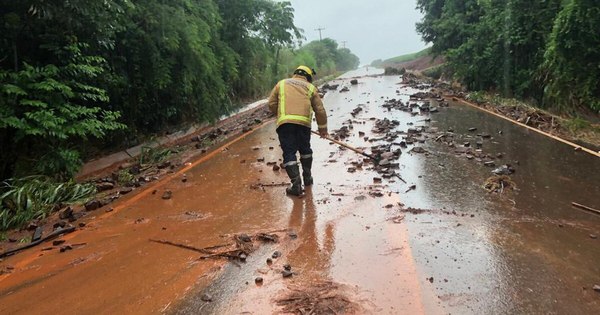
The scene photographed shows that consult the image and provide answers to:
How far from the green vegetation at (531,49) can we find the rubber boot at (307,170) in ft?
27.7

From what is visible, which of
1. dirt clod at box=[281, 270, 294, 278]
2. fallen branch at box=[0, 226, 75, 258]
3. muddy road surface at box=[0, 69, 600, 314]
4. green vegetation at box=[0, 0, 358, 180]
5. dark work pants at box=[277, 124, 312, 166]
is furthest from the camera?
dark work pants at box=[277, 124, 312, 166]

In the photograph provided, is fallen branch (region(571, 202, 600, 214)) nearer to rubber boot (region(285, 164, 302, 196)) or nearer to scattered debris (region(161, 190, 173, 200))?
rubber boot (region(285, 164, 302, 196))

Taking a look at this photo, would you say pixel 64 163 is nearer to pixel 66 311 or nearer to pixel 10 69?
pixel 10 69

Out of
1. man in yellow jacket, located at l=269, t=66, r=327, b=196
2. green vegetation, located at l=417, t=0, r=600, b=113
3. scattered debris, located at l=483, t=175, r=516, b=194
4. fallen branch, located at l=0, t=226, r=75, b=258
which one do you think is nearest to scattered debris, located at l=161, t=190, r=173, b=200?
fallen branch, located at l=0, t=226, r=75, b=258

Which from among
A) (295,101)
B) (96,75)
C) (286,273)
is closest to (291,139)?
(295,101)

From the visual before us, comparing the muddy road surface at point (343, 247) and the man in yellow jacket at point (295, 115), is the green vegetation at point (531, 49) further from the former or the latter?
the man in yellow jacket at point (295, 115)

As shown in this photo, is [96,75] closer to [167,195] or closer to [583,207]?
[167,195]

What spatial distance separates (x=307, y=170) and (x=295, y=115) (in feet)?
2.95

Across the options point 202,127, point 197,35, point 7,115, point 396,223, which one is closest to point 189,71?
point 197,35

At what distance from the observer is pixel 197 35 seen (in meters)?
10.8

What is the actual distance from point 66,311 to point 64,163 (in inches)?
159

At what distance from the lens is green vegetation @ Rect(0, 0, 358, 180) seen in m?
6.57

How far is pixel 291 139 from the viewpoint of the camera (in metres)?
6.78

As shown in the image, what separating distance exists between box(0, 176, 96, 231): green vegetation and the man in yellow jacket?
3135 millimetres
